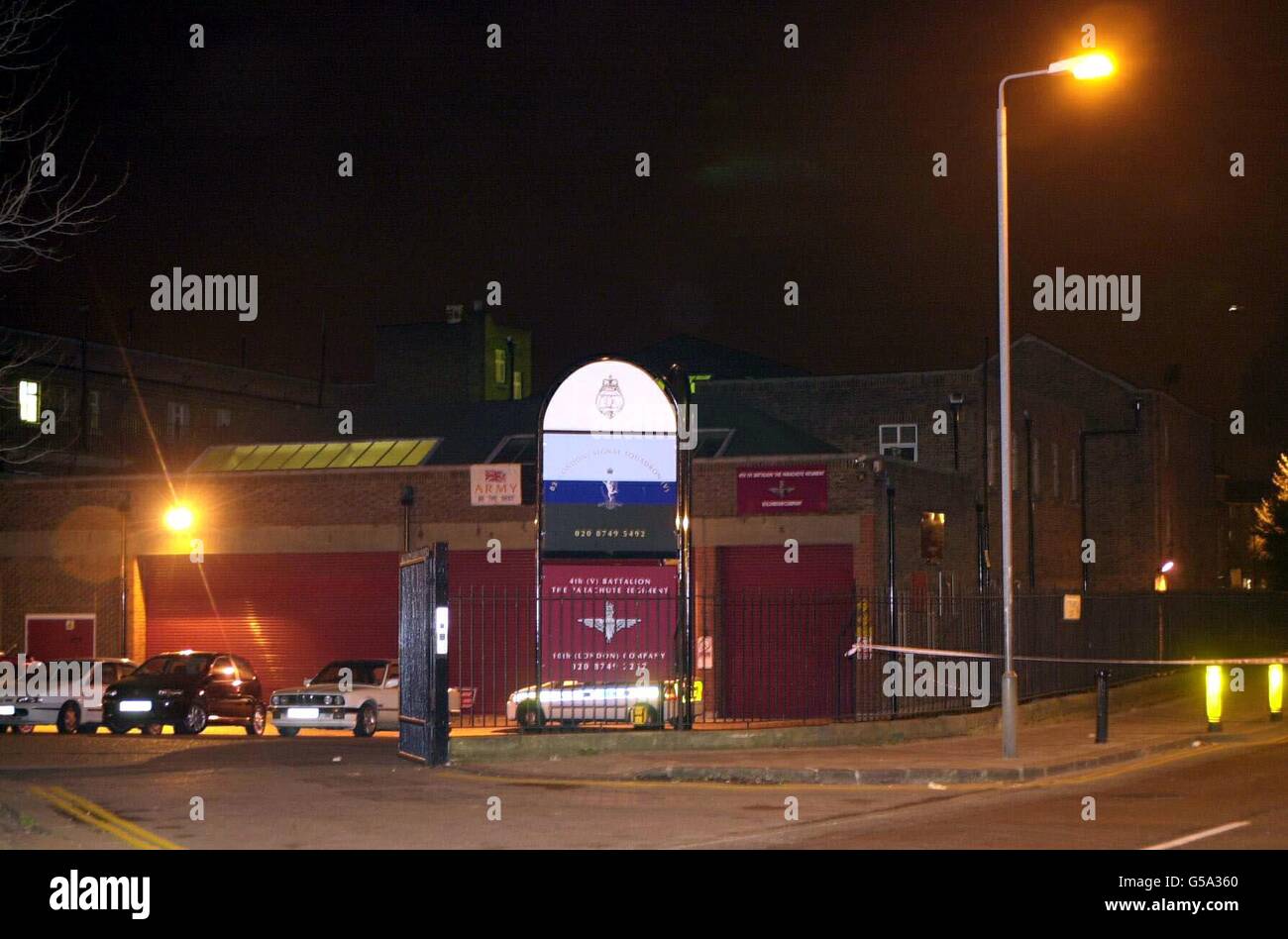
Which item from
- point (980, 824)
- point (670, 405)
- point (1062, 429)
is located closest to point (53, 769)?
point (670, 405)

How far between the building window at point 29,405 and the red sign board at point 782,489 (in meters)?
27.5

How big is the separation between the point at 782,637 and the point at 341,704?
9371mm

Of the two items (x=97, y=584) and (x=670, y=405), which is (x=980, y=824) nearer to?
(x=670, y=405)

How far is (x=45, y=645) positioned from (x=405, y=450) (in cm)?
1016

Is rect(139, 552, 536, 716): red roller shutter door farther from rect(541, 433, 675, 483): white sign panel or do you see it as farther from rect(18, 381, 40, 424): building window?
rect(18, 381, 40, 424): building window

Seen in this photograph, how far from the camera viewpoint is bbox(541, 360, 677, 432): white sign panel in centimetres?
2169

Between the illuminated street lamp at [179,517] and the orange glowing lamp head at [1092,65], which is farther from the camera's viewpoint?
the illuminated street lamp at [179,517]

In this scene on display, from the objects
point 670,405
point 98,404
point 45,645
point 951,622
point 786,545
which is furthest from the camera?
point 98,404

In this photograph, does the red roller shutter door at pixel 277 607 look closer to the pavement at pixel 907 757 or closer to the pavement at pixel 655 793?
the pavement at pixel 655 793

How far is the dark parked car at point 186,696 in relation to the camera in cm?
2742

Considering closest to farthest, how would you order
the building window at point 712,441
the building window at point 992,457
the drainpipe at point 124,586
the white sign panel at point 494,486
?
the white sign panel at point 494,486, the drainpipe at point 124,586, the building window at point 712,441, the building window at point 992,457

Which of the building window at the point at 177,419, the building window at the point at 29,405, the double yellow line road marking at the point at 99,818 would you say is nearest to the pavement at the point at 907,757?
the double yellow line road marking at the point at 99,818

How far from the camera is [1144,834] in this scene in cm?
1270

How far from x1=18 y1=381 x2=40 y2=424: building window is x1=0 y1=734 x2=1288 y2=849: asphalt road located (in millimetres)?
33628
